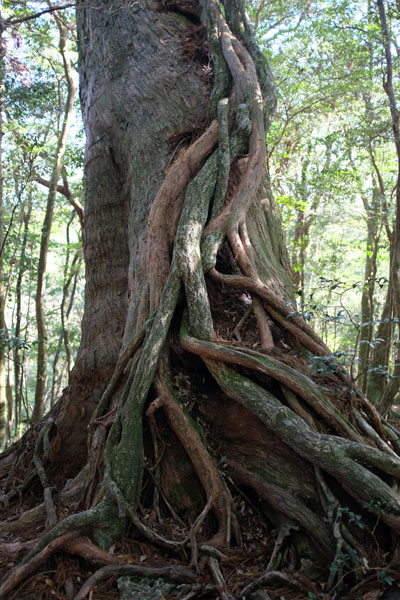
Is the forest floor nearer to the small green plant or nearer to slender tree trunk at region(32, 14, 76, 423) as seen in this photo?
the small green plant

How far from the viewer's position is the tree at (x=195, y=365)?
2.43 meters

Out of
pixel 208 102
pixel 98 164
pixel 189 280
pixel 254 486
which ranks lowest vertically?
pixel 254 486

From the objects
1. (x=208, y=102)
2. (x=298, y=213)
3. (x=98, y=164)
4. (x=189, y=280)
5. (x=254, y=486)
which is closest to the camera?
(x=254, y=486)

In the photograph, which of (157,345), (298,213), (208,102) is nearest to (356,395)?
(157,345)

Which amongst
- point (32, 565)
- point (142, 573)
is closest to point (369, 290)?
point (142, 573)

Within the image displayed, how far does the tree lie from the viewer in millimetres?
2428

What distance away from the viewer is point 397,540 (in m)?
2.29

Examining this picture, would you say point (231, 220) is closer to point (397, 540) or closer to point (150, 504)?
point (150, 504)

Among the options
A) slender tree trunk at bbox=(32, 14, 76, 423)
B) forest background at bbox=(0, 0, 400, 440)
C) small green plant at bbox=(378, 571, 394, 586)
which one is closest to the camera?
small green plant at bbox=(378, 571, 394, 586)

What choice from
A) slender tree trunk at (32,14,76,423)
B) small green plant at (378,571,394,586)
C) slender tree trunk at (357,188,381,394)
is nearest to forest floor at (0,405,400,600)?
small green plant at (378,571,394,586)

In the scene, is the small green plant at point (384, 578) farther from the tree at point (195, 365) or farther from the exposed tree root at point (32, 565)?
the exposed tree root at point (32, 565)

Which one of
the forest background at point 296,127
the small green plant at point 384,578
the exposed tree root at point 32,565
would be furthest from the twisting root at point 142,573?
the forest background at point 296,127

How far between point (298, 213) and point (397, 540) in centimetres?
1160

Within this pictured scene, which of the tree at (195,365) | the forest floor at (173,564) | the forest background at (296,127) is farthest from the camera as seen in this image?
the forest background at (296,127)
